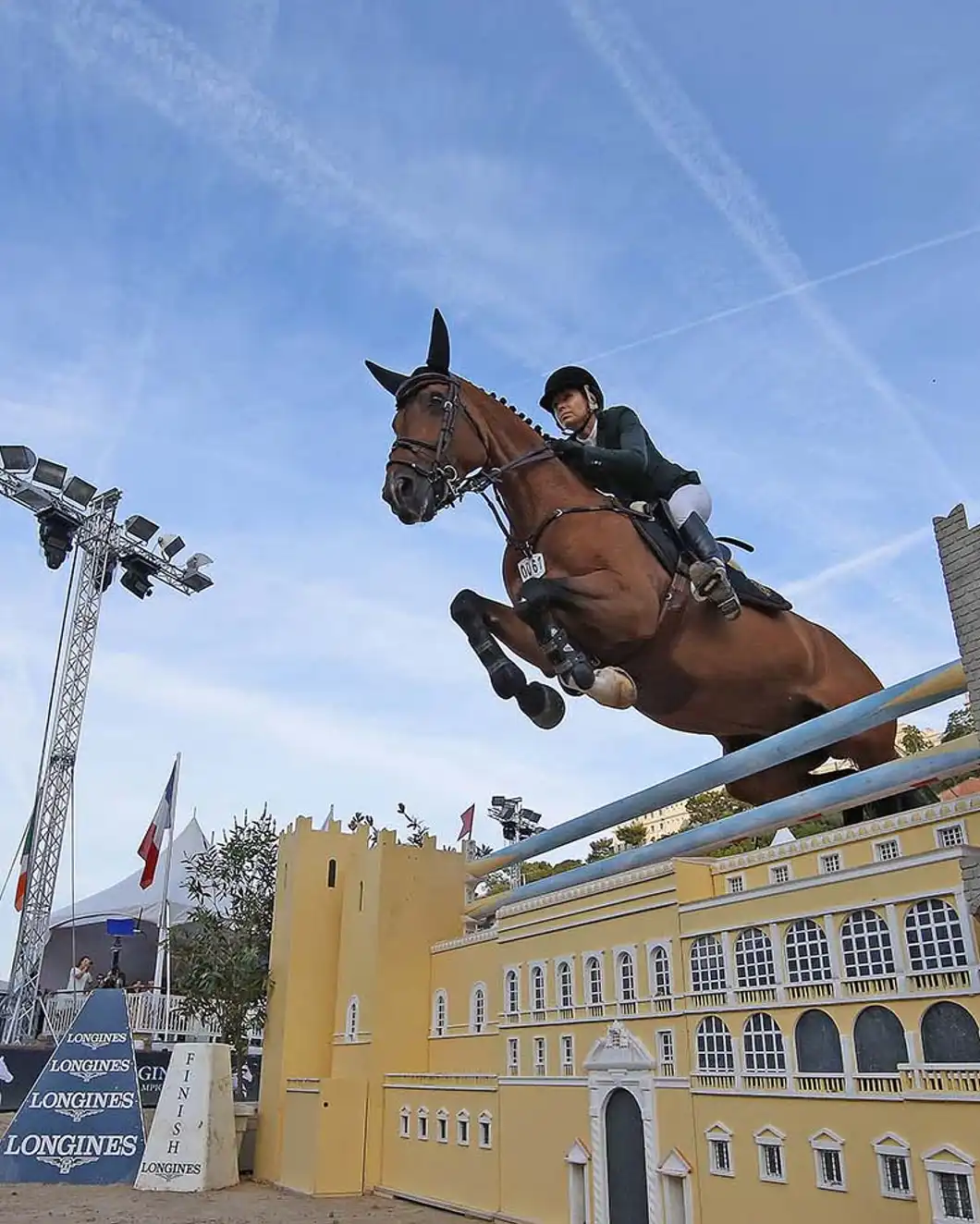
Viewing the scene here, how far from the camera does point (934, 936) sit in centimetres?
814

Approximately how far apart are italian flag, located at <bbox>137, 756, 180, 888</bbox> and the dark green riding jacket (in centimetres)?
2120

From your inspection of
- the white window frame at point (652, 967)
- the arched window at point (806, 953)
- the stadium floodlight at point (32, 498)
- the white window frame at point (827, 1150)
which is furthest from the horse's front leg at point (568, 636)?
the stadium floodlight at point (32, 498)

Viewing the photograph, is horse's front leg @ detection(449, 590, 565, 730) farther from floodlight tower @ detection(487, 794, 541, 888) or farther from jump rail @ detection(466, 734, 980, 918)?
floodlight tower @ detection(487, 794, 541, 888)

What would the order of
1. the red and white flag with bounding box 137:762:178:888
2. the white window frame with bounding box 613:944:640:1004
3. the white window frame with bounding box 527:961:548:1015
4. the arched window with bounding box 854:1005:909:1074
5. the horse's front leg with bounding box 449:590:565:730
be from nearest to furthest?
the horse's front leg with bounding box 449:590:565:730
the arched window with bounding box 854:1005:909:1074
the white window frame with bounding box 613:944:640:1004
the white window frame with bounding box 527:961:548:1015
the red and white flag with bounding box 137:762:178:888

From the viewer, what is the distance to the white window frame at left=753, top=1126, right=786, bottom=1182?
29.6 feet

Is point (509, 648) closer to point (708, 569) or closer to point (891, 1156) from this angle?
point (708, 569)

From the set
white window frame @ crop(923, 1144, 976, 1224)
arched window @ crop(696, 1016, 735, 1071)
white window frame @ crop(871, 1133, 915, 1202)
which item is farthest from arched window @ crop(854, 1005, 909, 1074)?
arched window @ crop(696, 1016, 735, 1071)

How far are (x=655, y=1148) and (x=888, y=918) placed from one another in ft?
13.3

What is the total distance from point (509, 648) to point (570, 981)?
1020 cm

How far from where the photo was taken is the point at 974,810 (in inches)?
312

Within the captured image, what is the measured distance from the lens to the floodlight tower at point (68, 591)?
20250 mm

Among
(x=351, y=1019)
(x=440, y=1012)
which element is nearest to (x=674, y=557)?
(x=440, y=1012)

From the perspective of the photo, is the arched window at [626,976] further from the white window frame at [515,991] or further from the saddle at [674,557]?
the saddle at [674,557]

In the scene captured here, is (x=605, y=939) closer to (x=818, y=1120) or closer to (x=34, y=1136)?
(x=818, y=1120)
